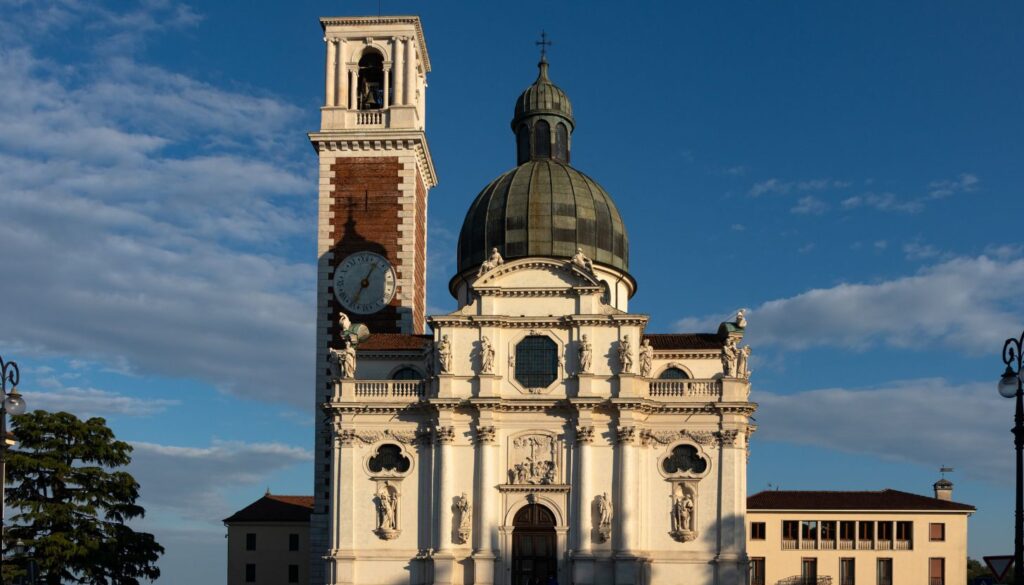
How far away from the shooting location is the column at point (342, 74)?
65.1 m

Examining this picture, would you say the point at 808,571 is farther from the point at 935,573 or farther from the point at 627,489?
the point at 627,489

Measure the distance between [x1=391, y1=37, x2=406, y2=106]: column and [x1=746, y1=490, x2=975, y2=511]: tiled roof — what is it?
3129 centimetres

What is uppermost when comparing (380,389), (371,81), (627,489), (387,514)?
(371,81)

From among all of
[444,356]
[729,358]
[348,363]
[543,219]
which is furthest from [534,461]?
[543,219]

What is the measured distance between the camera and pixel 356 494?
178 ft

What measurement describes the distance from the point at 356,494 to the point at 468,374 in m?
6.94

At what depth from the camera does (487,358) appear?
178ft

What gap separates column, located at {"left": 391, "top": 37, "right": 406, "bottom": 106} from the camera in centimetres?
6519

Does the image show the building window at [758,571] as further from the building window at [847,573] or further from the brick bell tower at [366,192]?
the brick bell tower at [366,192]

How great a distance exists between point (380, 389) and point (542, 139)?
1610 centimetres

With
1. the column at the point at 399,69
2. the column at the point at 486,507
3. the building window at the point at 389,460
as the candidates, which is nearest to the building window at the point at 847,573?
the column at the point at 486,507

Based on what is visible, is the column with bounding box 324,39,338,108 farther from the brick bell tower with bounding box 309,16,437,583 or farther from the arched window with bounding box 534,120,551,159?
the arched window with bounding box 534,120,551,159

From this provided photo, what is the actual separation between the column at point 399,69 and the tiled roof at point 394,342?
13316 millimetres

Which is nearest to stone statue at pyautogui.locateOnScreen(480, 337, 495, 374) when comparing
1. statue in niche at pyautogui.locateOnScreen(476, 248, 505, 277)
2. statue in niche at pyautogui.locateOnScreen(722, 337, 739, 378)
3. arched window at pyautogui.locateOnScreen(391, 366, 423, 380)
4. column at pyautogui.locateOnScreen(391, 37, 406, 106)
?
statue in niche at pyautogui.locateOnScreen(476, 248, 505, 277)
